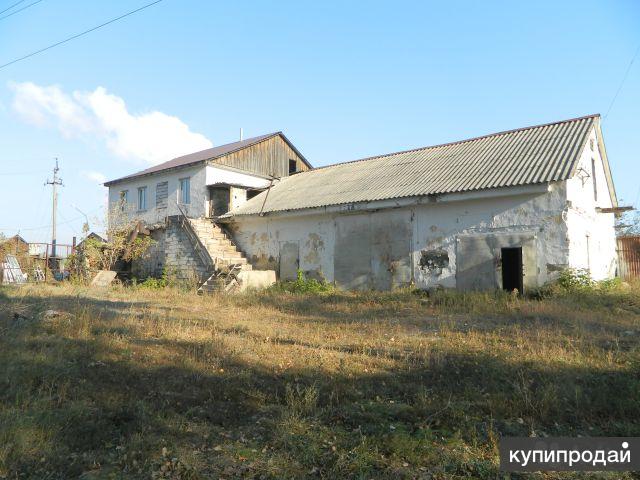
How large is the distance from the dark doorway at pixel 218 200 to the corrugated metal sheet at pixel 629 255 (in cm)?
1838

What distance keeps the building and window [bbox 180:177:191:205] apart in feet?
9.66

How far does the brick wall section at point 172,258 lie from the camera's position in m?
18.3

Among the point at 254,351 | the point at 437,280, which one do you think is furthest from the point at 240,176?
the point at 254,351

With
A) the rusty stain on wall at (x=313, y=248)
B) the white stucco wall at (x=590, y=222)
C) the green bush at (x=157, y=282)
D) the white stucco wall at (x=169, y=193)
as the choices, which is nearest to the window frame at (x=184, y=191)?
the white stucco wall at (x=169, y=193)

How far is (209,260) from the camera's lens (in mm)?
17484

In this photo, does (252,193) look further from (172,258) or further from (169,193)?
(172,258)

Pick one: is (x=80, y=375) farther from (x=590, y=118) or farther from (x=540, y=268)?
(x=590, y=118)

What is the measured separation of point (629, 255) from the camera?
19.2 meters

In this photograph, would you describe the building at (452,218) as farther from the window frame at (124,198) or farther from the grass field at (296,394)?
the window frame at (124,198)

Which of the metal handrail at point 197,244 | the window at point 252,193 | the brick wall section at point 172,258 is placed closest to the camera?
the metal handrail at point 197,244

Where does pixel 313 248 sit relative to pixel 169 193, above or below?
below

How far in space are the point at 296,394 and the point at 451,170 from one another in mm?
12269

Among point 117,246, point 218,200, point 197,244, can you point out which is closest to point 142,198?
point 117,246

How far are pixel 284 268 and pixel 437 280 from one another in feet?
21.5
